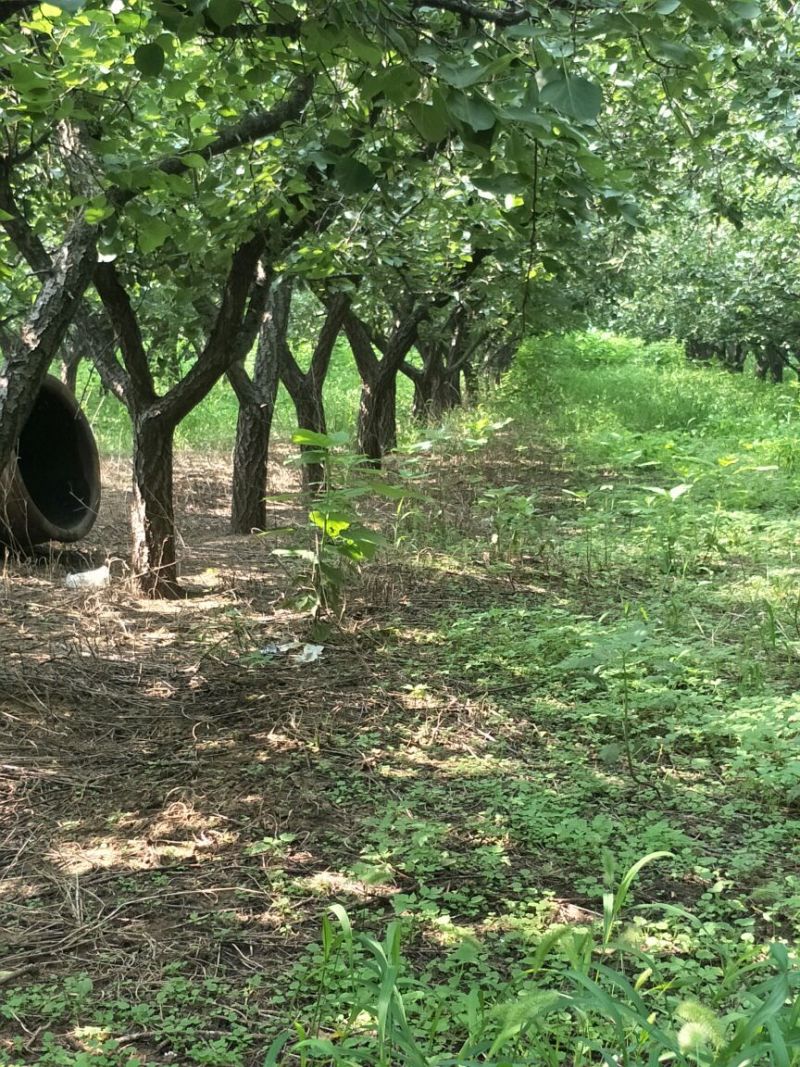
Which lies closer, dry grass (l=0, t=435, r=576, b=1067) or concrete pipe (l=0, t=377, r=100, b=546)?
dry grass (l=0, t=435, r=576, b=1067)

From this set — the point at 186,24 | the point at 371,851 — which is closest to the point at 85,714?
the point at 371,851

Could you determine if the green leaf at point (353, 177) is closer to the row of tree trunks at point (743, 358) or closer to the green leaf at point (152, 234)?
the green leaf at point (152, 234)

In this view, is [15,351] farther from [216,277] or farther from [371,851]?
[371,851]

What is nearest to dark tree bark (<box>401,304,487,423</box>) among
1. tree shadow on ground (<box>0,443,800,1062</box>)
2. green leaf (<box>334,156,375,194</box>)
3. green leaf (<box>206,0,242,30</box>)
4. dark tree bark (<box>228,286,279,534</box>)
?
dark tree bark (<box>228,286,279,534</box>)

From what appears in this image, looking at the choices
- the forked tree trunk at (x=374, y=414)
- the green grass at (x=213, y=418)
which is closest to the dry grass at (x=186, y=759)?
the forked tree trunk at (x=374, y=414)

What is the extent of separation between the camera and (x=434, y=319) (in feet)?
39.6

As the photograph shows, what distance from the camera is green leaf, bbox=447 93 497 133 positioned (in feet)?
5.76

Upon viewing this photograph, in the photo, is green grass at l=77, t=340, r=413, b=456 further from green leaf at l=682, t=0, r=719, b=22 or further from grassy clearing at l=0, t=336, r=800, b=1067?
green leaf at l=682, t=0, r=719, b=22

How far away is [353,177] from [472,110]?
1.54 feet

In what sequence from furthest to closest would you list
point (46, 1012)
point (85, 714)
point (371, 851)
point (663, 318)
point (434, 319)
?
point (663, 318), point (434, 319), point (85, 714), point (371, 851), point (46, 1012)

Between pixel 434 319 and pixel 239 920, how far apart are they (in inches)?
410

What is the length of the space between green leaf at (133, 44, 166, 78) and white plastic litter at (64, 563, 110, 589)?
3.75 meters

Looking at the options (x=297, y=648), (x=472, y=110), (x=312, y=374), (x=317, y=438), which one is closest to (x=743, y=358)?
(x=312, y=374)

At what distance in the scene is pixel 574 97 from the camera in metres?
1.62
